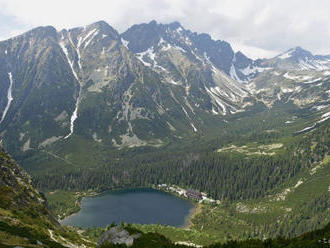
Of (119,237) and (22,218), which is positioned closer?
(119,237)

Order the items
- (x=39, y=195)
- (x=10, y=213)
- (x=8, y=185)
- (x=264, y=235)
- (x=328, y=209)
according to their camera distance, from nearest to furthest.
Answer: (x=10, y=213) → (x=8, y=185) → (x=39, y=195) → (x=264, y=235) → (x=328, y=209)

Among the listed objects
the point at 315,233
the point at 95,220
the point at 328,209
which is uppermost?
the point at 315,233

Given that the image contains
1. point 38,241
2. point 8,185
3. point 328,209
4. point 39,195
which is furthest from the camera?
point 328,209

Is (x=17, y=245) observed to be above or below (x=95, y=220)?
above

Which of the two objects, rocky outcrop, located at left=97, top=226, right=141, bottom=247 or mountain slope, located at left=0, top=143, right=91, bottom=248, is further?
rocky outcrop, located at left=97, top=226, right=141, bottom=247

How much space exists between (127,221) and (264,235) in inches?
3186

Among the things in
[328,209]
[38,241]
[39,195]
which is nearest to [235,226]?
[328,209]

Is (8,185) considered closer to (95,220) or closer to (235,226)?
(95,220)

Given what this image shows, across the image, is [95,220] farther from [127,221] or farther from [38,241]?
[38,241]

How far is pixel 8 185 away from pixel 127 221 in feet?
391

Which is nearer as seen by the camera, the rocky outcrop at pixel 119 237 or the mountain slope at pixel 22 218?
the mountain slope at pixel 22 218

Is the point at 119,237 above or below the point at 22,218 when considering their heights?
above

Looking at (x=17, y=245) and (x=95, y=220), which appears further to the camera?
(x=95, y=220)

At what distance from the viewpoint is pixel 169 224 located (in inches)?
7638
